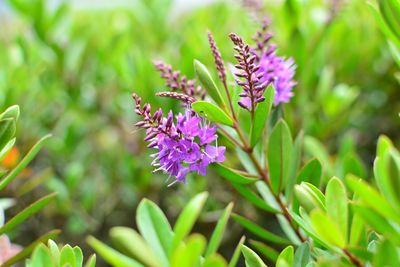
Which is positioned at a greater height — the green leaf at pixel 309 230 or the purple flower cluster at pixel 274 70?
the purple flower cluster at pixel 274 70

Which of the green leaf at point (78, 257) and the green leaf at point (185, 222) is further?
the green leaf at point (78, 257)

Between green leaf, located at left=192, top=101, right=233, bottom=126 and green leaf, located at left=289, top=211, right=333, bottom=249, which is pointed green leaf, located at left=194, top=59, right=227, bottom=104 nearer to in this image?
green leaf, located at left=192, top=101, right=233, bottom=126

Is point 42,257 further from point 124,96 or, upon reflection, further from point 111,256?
point 124,96

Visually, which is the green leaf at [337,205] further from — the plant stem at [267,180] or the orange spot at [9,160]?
the orange spot at [9,160]

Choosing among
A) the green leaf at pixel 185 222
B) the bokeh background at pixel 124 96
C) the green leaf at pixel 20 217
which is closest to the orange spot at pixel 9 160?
the bokeh background at pixel 124 96

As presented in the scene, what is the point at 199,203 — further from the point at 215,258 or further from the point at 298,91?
the point at 298,91

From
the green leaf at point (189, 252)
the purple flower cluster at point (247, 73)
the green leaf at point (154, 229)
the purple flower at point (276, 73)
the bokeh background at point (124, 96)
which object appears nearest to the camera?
the green leaf at point (189, 252)
